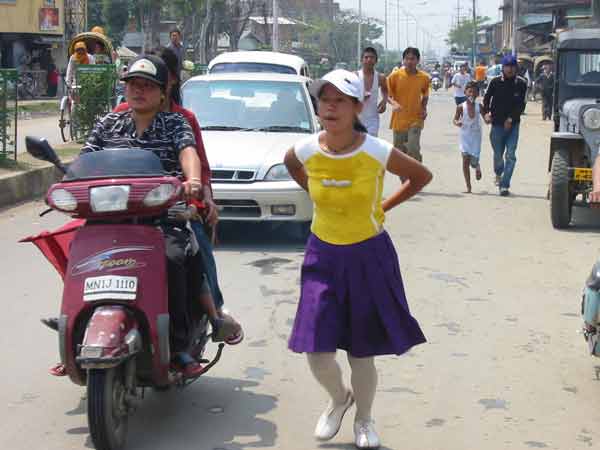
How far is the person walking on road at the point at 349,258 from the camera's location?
4844mm

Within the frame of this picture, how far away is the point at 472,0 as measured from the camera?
118625 millimetres

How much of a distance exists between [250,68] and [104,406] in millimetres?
16578

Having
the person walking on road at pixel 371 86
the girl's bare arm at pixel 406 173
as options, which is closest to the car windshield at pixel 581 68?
the person walking on road at pixel 371 86

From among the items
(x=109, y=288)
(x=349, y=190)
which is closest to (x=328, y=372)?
(x=349, y=190)

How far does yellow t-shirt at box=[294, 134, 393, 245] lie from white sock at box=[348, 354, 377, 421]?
0.55 metres

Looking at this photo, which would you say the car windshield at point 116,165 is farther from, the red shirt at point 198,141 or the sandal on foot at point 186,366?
the sandal on foot at point 186,366

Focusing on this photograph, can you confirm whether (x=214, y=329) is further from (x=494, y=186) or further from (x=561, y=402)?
(x=494, y=186)

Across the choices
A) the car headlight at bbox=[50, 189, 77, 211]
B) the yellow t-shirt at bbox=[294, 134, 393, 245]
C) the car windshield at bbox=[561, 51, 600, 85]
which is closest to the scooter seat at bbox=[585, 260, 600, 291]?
the yellow t-shirt at bbox=[294, 134, 393, 245]

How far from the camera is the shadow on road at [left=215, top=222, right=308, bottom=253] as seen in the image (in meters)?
10.4

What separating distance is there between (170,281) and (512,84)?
10.1 m

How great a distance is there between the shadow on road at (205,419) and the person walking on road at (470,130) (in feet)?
29.6

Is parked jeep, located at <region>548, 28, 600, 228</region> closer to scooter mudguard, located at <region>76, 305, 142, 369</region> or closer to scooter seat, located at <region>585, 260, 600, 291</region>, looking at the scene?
scooter seat, located at <region>585, 260, 600, 291</region>

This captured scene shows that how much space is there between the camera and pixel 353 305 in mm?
4871

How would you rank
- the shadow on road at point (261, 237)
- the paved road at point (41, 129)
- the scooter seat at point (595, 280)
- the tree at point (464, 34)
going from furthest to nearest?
1. the tree at point (464, 34)
2. the paved road at point (41, 129)
3. the shadow on road at point (261, 237)
4. the scooter seat at point (595, 280)
